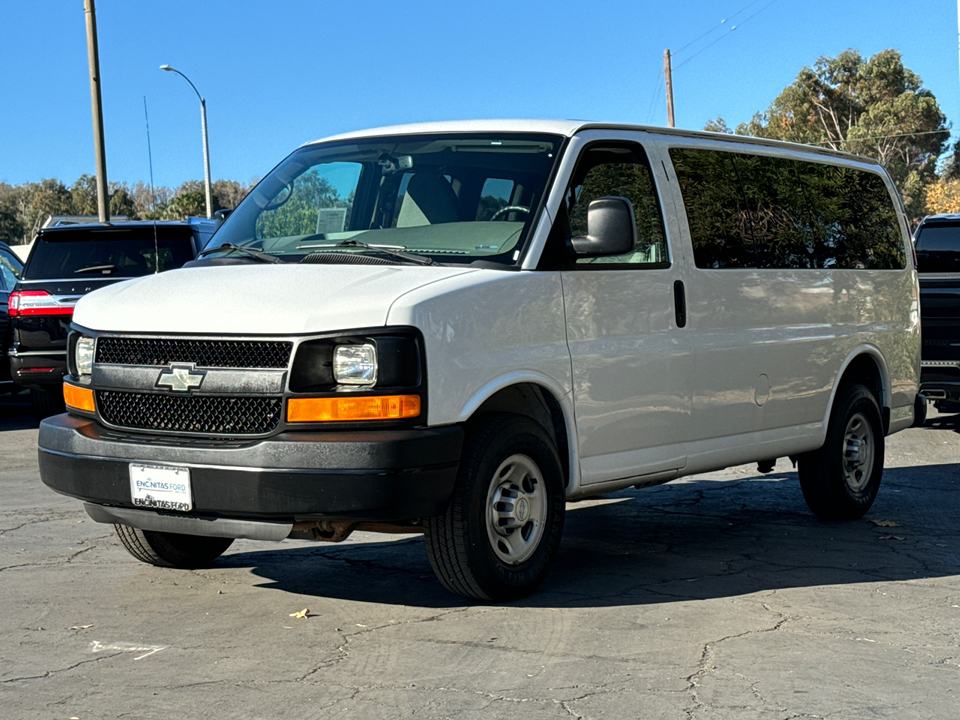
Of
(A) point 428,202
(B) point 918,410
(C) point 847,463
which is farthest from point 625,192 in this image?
(B) point 918,410

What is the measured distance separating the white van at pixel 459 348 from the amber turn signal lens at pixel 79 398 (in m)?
0.02

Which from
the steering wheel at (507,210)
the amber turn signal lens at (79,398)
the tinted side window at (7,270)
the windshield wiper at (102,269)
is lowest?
the amber turn signal lens at (79,398)

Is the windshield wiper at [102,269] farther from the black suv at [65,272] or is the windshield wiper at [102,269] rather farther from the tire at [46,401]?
the tire at [46,401]

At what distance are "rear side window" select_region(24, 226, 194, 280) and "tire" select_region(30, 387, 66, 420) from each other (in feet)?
4.22

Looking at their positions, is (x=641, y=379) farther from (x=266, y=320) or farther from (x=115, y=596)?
(x=115, y=596)

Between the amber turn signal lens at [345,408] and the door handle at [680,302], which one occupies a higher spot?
the door handle at [680,302]

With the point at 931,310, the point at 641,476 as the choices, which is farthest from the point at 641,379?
the point at 931,310

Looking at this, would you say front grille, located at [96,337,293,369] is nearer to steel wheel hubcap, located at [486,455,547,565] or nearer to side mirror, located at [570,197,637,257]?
steel wheel hubcap, located at [486,455,547,565]

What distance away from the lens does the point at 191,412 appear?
210 inches

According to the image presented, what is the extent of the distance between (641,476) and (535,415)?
2.79ft

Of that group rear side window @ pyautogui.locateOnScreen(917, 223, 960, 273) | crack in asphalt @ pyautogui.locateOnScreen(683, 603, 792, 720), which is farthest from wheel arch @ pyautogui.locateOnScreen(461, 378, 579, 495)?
rear side window @ pyautogui.locateOnScreen(917, 223, 960, 273)

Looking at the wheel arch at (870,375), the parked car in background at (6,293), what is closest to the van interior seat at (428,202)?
the wheel arch at (870,375)

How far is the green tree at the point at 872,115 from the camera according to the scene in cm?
7500

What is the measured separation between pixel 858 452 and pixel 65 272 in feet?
25.7
